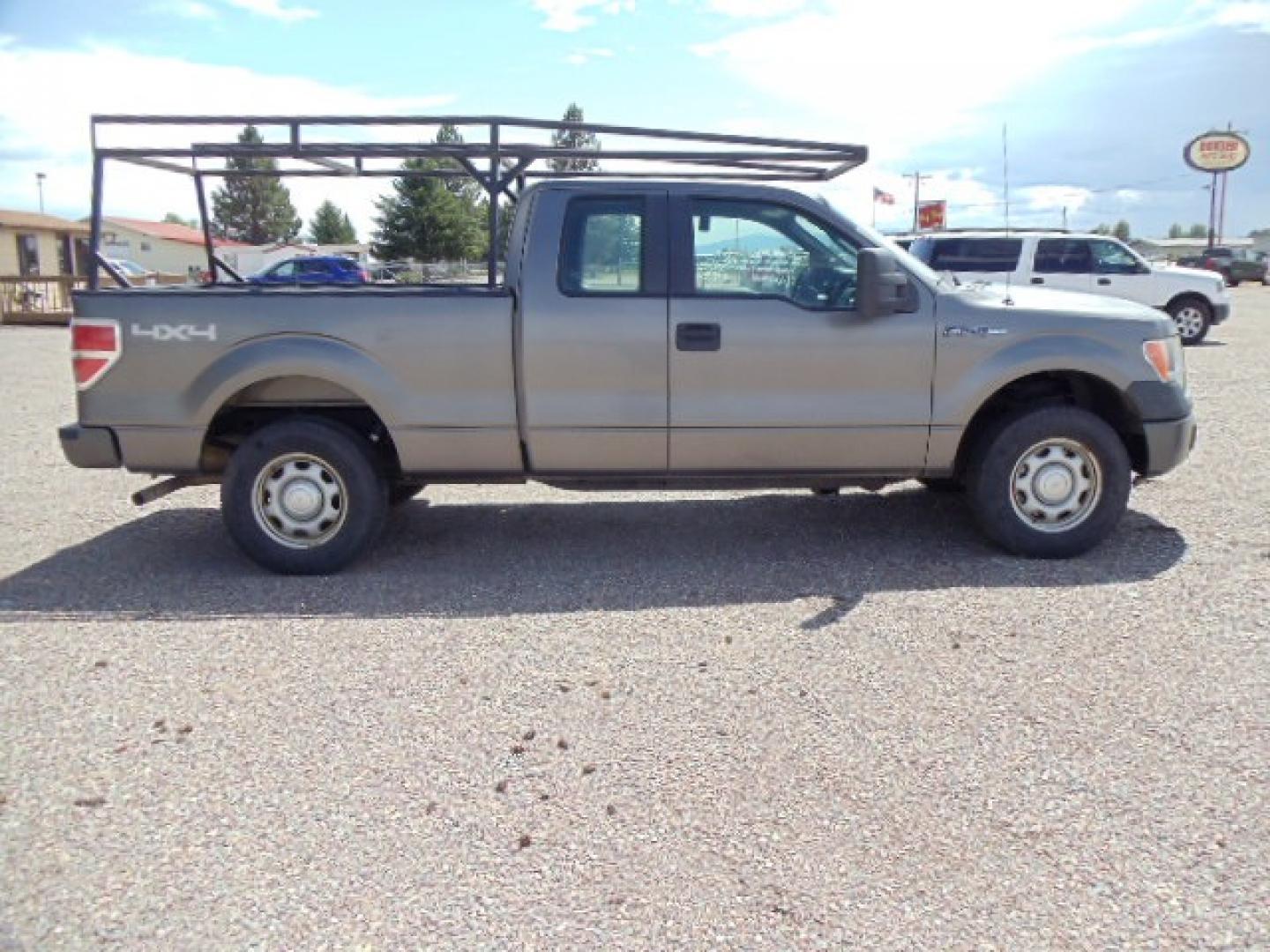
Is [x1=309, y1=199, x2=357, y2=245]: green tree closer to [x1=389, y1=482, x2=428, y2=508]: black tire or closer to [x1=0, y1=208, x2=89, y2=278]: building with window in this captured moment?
[x1=0, y1=208, x2=89, y2=278]: building with window

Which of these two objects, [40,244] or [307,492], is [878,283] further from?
[40,244]

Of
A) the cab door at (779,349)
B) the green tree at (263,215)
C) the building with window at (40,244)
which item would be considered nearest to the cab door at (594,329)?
the cab door at (779,349)

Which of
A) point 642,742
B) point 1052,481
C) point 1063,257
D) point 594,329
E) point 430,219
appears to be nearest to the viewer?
point 642,742

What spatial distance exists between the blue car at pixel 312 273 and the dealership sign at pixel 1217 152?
1856 inches

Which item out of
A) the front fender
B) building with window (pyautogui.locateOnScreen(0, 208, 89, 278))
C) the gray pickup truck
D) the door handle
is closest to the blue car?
the gray pickup truck

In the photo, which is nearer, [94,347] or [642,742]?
[642,742]

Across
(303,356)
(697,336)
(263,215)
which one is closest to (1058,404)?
(697,336)

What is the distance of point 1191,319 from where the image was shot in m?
17.2

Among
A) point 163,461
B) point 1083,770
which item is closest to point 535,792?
point 1083,770

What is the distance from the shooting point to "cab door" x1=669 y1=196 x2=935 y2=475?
16.8 feet

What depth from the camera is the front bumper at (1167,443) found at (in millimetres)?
5324

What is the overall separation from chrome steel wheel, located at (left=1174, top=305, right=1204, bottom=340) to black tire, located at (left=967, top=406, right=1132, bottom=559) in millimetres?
14051

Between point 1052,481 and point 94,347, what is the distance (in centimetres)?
516

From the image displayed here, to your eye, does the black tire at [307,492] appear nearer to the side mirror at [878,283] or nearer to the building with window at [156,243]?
the side mirror at [878,283]
